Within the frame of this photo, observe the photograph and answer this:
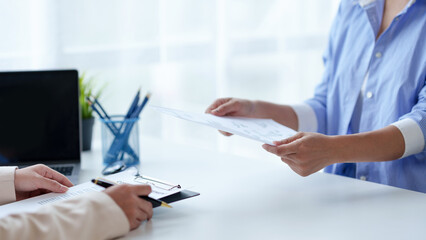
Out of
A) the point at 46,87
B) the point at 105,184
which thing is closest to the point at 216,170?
the point at 105,184

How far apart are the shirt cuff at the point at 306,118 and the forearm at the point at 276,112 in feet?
0.04

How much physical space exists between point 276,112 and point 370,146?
0.38 m

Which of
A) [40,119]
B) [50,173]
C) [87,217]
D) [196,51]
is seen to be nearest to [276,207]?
[87,217]

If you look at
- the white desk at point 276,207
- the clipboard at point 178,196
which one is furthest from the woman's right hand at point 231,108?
the clipboard at point 178,196

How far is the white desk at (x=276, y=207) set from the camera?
0.88m

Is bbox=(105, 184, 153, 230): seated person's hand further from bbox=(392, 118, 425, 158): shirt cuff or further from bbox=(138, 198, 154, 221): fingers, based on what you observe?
bbox=(392, 118, 425, 158): shirt cuff

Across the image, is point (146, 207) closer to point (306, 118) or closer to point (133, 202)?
point (133, 202)

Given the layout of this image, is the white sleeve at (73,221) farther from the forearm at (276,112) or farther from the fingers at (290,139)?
the forearm at (276,112)

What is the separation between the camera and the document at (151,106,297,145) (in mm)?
1121

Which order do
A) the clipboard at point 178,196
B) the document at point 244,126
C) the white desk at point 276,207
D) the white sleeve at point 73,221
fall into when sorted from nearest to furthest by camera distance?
the white sleeve at point 73,221 → the white desk at point 276,207 → the clipboard at point 178,196 → the document at point 244,126

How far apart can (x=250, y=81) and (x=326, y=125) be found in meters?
1.20

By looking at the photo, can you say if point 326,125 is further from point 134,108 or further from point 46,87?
point 46,87

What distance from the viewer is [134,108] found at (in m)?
1.49

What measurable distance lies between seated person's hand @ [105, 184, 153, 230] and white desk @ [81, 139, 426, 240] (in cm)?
2
